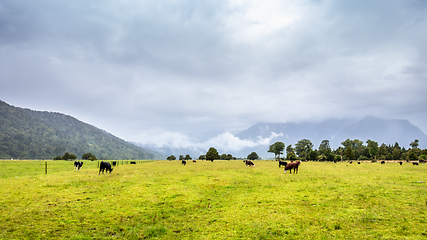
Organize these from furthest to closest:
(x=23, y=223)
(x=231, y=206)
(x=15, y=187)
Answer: (x=15, y=187) < (x=231, y=206) < (x=23, y=223)

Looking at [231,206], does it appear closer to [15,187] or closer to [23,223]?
[23,223]

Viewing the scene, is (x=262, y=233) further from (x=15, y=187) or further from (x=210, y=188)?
(x=15, y=187)

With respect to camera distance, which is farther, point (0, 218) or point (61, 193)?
point (61, 193)

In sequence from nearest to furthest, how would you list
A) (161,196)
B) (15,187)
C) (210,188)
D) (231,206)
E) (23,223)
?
(23,223), (231,206), (161,196), (15,187), (210,188)

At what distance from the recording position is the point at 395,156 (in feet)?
479

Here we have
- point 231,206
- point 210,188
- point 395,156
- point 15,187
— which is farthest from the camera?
point 395,156

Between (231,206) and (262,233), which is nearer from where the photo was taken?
(262,233)

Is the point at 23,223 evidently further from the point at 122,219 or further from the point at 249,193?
the point at 249,193

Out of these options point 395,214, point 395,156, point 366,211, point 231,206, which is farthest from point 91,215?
point 395,156

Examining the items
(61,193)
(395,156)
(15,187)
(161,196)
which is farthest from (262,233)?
(395,156)

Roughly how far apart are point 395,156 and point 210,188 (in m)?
182

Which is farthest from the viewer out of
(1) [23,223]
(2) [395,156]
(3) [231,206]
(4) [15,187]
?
(2) [395,156]

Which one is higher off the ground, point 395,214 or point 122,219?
A: point 395,214

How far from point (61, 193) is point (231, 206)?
18572 millimetres
